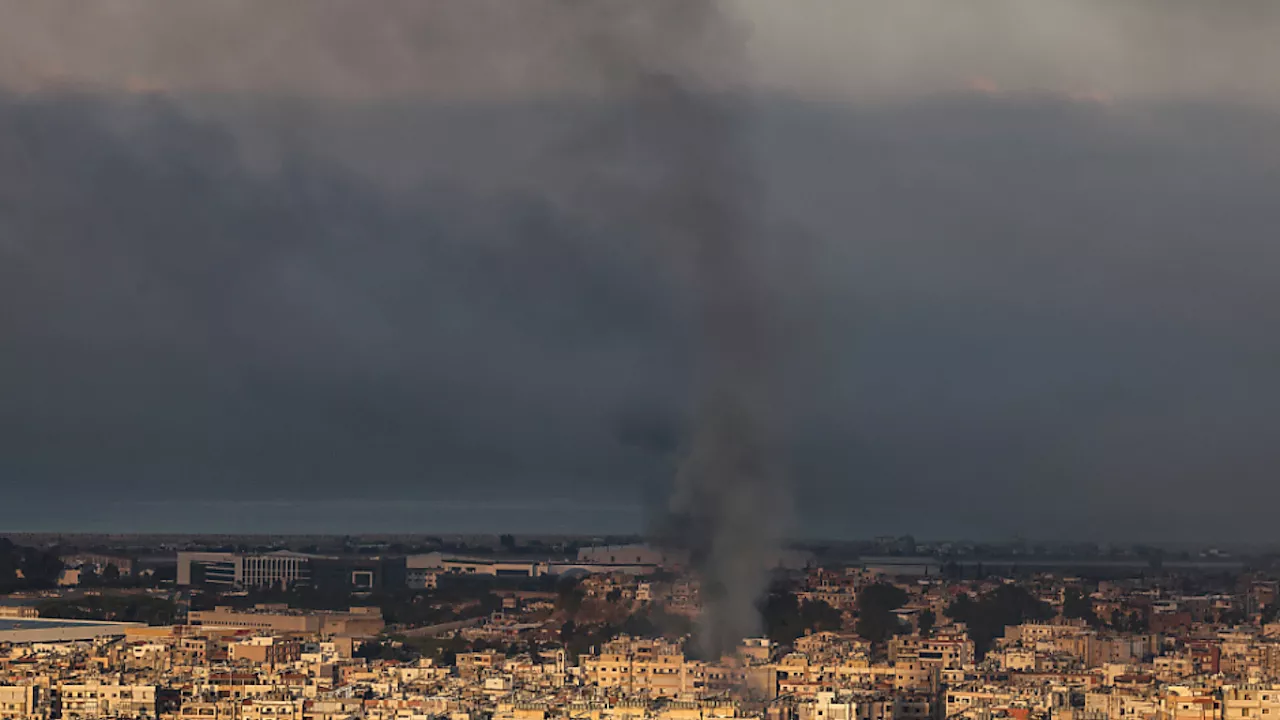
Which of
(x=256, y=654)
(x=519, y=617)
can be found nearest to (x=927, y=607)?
(x=519, y=617)

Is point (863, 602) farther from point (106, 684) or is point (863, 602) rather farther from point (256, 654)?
point (106, 684)

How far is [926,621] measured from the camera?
50562mm

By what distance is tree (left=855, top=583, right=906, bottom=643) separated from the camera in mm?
48094

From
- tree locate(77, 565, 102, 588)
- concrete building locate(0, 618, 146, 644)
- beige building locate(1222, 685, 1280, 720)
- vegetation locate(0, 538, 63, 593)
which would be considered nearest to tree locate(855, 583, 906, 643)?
beige building locate(1222, 685, 1280, 720)

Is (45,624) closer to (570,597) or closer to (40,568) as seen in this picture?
(570,597)

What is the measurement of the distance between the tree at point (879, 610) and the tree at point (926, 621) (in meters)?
0.54

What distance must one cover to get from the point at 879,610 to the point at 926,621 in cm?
257

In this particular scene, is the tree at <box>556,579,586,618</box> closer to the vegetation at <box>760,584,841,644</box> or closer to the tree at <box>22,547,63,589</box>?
the vegetation at <box>760,584,841,644</box>

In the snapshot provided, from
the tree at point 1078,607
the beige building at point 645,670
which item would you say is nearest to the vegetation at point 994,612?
the tree at point 1078,607

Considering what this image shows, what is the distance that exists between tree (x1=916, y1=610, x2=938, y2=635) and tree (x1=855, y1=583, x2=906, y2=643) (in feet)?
1.76

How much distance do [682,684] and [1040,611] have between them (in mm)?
19175

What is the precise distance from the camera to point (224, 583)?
2963 inches

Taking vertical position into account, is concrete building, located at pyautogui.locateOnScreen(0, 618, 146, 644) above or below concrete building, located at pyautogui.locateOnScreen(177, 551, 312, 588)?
below

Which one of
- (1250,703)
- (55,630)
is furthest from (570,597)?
(1250,703)
